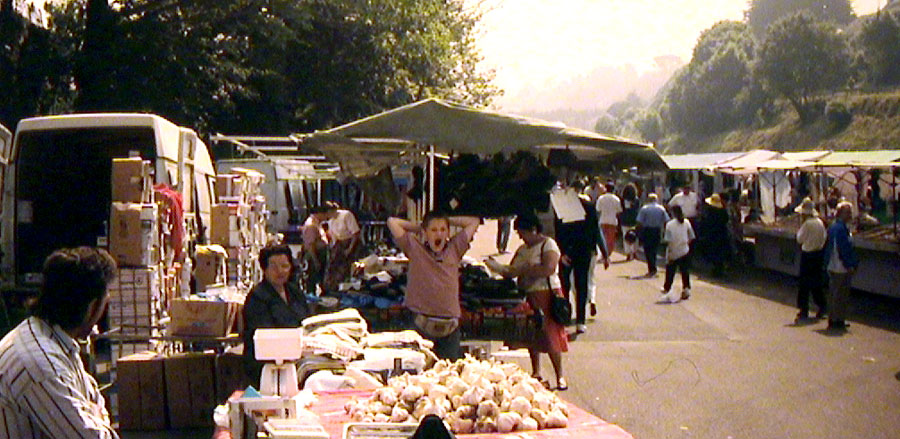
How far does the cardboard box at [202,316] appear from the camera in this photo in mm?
9844

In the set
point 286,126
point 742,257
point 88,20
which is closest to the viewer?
point 88,20

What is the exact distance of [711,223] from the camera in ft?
78.0

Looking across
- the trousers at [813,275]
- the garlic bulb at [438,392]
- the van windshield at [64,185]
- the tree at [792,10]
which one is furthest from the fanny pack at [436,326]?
the tree at [792,10]

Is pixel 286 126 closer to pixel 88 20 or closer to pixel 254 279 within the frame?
pixel 88 20

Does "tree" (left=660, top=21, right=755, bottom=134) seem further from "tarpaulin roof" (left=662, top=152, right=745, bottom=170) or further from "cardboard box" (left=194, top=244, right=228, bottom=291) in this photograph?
"cardboard box" (left=194, top=244, right=228, bottom=291)

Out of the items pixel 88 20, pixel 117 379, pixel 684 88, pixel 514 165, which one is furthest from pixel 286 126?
pixel 684 88

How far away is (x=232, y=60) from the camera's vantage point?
1047 inches

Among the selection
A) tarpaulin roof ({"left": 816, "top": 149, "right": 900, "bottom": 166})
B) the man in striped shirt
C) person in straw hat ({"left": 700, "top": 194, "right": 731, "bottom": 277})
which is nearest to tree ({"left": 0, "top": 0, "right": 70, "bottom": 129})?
person in straw hat ({"left": 700, "top": 194, "right": 731, "bottom": 277})

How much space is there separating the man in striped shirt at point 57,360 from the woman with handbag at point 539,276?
22.9 ft

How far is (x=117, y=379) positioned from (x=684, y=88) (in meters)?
79.7

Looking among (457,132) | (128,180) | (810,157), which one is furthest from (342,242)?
(810,157)

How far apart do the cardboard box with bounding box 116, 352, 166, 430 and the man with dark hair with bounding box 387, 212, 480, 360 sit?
215 centimetres

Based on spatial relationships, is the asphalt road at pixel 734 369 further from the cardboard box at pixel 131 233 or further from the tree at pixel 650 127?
the tree at pixel 650 127

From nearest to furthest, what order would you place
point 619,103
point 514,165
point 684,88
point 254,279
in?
1. point 514,165
2. point 254,279
3. point 684,88
4. point 619,103
